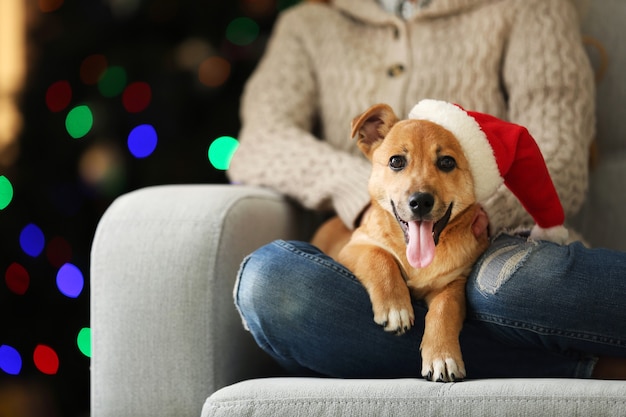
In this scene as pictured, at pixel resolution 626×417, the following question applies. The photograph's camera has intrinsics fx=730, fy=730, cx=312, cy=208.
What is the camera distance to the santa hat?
45.6 inches

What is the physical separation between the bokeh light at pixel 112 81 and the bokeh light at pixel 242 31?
13.6 inches

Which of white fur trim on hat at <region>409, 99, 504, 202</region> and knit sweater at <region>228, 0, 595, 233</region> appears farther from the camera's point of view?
knit sweater at <region>228, 0, 595, 233</region>

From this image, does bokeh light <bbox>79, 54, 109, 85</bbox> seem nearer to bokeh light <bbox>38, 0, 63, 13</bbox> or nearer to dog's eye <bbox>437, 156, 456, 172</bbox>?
bokeh light <bbox>38, 0, 63, 13</bbox>

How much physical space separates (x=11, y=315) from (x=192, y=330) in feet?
3.10

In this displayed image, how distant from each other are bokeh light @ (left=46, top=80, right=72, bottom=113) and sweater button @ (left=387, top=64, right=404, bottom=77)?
0.92 m

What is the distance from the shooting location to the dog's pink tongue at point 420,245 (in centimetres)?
110

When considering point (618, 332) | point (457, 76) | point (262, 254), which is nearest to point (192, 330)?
point (262, 254)

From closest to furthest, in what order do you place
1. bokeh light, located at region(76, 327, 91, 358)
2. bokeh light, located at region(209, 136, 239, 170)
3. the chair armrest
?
1. the chair armrest
2. bokeh light, located at region(76, 327, 91, 358)
3. bokeh light, located at region(209, 136, 239, 170)

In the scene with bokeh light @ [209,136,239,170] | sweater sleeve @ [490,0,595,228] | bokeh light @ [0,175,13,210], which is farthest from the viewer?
bokeh light @ [209,136,239,170]

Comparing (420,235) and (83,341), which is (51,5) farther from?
(420,235)

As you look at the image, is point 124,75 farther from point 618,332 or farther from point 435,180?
point 618,332

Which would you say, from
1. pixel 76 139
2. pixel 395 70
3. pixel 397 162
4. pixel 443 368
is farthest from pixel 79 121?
pixel 443 368

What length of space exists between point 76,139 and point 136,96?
0.69 feet

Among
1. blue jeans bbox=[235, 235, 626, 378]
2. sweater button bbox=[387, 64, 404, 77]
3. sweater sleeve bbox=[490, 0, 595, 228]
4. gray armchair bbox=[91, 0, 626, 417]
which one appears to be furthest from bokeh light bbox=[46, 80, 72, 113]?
sweater sleeve bbox=[490, 0, 595, 228]
